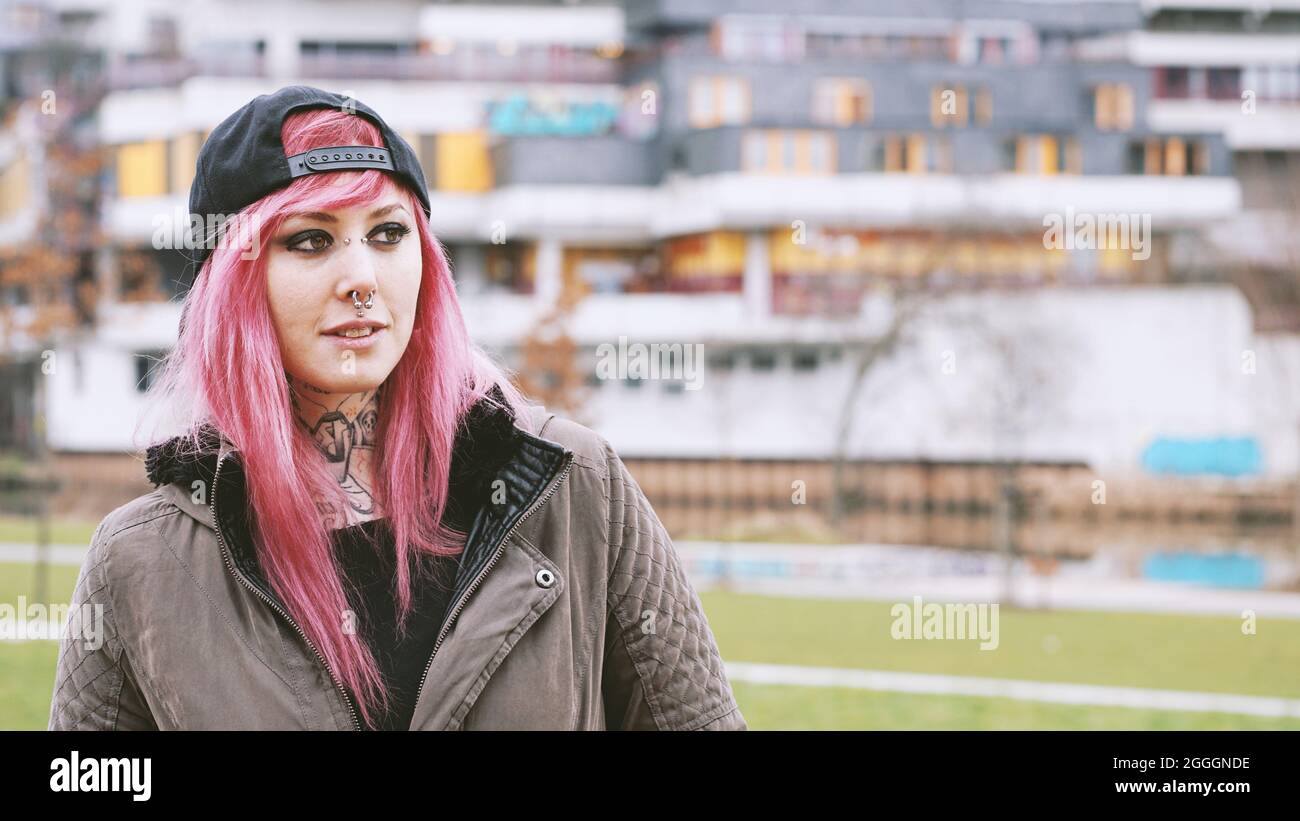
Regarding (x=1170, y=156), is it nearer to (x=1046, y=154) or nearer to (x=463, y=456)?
(x=1046, y=154)

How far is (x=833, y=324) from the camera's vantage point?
3669 cm

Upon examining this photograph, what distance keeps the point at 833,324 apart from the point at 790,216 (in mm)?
3078

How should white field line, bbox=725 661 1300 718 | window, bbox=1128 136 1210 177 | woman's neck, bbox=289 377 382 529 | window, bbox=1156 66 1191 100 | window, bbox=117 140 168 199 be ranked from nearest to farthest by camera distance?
woman's neck, bbox=289 377 382 529 → white field line, bbox=725 661 1300 718 → window, bbox=117 140 168 199 → window, bbox=1128 136 1210 177 → window, bbox=1156 66 1191 100

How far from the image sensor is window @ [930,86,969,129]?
38.2m

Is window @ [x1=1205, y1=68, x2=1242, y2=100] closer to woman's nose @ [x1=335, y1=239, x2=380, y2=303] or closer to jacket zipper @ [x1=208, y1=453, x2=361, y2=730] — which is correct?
woman's nose @ [x1=335, y1=239, x2=380, y2=303]

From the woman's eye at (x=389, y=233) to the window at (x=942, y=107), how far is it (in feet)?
121

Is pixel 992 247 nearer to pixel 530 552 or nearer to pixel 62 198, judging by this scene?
pixel 62 198

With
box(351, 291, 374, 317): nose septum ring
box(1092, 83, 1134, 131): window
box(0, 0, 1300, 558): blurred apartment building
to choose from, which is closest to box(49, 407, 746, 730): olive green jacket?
box(351, 291, 374, 317): nose septum ring

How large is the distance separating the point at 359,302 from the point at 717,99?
37160 millimetres

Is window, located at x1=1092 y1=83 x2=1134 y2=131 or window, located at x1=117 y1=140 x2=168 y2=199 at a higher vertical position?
window, located at x1=1092 y1=83 x2=1134 y2=131

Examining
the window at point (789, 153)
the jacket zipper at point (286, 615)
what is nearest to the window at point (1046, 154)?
the window at point (789, 153)

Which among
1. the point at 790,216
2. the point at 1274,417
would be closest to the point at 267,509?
the point at 1274,417

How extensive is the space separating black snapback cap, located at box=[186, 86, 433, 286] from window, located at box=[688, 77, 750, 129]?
120 ft

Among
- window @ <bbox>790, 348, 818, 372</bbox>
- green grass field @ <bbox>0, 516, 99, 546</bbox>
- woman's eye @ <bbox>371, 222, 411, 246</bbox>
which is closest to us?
woman's eye @ <bbox>371, 222, 411, 246</bbox>
